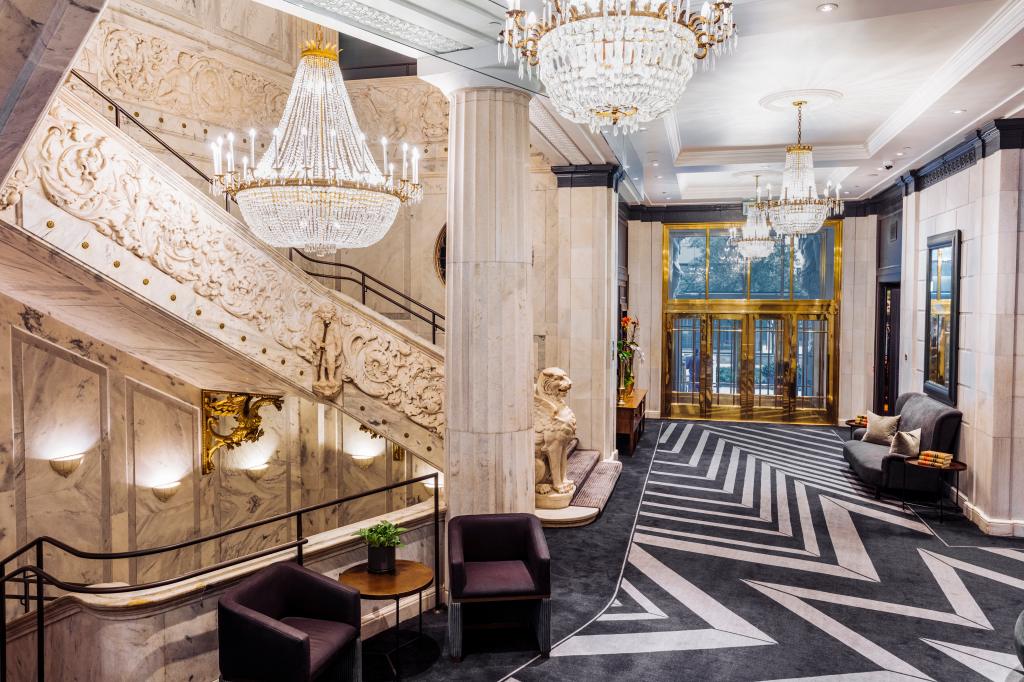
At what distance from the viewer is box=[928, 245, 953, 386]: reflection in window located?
8.80 m

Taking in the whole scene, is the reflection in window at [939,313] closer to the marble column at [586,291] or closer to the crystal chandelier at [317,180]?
the marble column at [586,291]

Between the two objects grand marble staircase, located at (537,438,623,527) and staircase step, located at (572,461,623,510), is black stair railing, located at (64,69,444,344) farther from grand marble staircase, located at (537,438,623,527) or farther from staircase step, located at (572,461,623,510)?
staircase step, located at (572,461,623,510)

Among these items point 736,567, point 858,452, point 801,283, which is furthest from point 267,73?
point 801,283

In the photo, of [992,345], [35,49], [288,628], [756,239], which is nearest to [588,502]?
[992,345]

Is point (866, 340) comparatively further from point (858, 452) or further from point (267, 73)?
point (267, 73)

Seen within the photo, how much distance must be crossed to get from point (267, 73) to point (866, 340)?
37.0 feet

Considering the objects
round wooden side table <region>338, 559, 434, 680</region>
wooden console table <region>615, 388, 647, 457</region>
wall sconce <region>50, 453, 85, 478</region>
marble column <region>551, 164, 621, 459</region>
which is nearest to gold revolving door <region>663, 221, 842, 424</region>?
wooden console table <region>615, 388, 647, 457</region>

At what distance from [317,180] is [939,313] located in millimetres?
8174

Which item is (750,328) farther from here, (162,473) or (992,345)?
(162,473)

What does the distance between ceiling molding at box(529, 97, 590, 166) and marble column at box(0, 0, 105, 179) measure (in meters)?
4.45

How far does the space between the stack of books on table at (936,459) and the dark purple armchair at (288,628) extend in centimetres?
666

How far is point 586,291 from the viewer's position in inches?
386

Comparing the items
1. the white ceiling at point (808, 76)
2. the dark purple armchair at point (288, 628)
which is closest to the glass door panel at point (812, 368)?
the white ceiling at point (808, 76)

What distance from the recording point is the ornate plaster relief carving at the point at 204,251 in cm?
450
